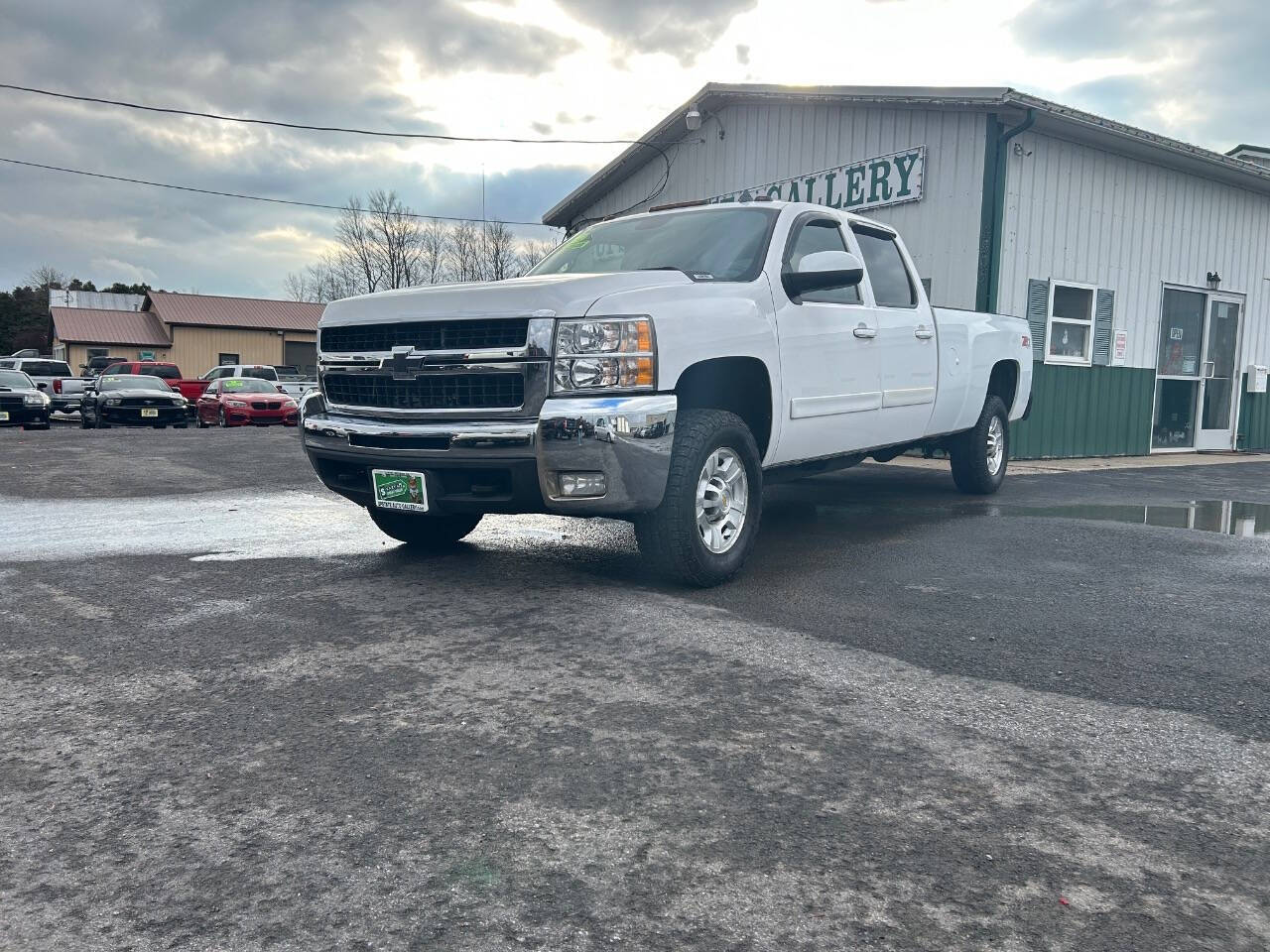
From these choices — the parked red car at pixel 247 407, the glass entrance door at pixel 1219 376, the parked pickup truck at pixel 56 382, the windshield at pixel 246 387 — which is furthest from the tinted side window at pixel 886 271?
the parked pickup truck at pixel 56 382

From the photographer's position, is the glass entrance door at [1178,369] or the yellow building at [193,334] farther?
the yellow building at [193,334]

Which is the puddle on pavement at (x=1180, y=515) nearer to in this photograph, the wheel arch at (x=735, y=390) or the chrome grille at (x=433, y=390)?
the wheel arch at (x=735, y=390)

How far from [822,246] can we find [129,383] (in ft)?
71.8

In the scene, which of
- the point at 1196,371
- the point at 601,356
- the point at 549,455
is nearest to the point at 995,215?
the point at 1196,371

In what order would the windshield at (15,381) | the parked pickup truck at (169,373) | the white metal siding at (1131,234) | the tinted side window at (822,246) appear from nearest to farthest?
1. the tinted side window at (822,246)
2. the white metal siding at (1131,234)
3. the windshield at (15,381)
4. the parked pickup truck at (169,373)

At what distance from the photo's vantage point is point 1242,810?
104 inches

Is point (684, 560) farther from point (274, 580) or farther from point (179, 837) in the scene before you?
point (179, 837)

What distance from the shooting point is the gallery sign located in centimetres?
1333

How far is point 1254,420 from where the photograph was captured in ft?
57.1

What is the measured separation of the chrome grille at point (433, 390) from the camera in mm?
4891

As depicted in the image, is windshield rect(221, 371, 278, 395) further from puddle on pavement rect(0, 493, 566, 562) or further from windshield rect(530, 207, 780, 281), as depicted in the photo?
windshield rect(530, 207, 780, 281)

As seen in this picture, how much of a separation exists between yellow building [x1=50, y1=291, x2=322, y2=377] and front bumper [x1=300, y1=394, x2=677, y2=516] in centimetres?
5324

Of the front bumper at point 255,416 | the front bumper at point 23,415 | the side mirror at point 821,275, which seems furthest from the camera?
the front bumper at point 255,416

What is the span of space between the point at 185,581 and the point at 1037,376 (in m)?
11.2
